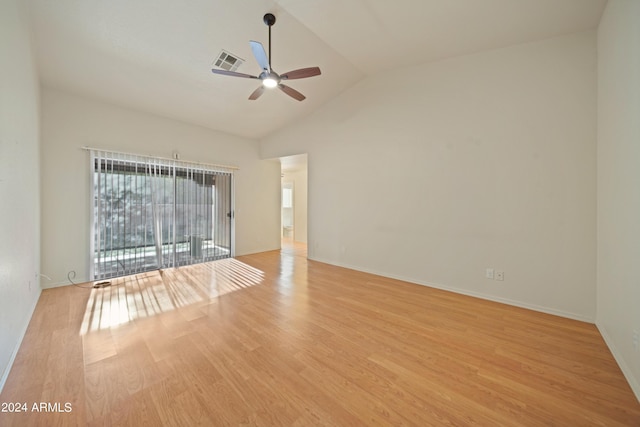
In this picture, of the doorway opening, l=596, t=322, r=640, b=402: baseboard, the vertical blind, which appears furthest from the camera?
the doorway opening

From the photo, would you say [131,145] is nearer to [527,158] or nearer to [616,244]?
[527,158]

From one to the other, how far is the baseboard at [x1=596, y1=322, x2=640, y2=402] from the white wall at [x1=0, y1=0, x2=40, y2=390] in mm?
4419

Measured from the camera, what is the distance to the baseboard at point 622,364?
165 centimetres

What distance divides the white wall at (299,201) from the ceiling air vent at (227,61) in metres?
4.86

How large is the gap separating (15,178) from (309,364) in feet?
9.82

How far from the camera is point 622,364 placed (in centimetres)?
189

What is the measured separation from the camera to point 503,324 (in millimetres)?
2615

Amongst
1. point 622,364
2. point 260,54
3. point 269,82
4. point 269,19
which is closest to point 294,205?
point 269,82

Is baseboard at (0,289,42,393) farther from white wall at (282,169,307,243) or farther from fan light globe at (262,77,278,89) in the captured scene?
white wall at (282,169,307,243)

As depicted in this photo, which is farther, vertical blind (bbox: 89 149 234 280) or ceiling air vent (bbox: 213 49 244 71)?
vertical blind (bbox: 89 149 234 280)

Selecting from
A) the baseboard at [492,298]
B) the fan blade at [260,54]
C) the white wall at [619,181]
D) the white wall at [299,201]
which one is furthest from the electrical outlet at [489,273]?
the white wall at [299,201]

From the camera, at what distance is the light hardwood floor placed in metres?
1.48

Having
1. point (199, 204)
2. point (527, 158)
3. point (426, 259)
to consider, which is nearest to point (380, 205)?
point (426, 259)

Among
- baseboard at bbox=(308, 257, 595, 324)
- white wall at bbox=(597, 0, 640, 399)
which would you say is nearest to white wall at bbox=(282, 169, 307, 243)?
baseboard at bbox=(308, 257, 595, 324)
